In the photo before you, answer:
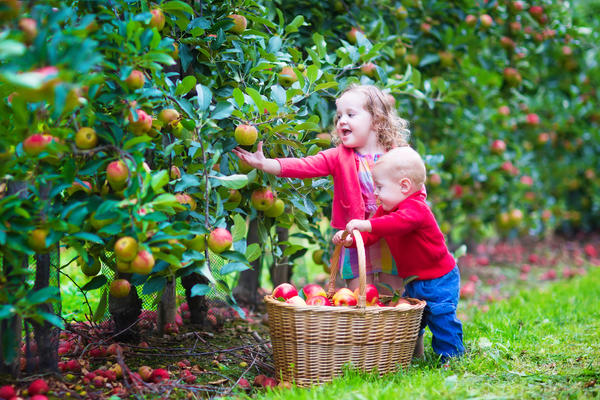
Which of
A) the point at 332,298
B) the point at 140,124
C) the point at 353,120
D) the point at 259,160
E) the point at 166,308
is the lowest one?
the point at 166,308

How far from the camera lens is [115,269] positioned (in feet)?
Result: 7.75

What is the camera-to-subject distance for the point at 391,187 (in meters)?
2.42

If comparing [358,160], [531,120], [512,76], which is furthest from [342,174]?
[531,120]

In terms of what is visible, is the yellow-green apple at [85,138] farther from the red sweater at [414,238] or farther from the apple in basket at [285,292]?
the red sweater at [414,238]

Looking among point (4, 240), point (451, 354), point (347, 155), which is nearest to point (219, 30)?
point (347, 155)

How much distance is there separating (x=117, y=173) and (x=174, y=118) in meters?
0.41

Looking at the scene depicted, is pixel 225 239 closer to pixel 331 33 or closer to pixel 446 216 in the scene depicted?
pixel 331 33

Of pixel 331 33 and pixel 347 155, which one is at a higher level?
pixel 331 33

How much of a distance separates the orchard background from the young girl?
118 mm

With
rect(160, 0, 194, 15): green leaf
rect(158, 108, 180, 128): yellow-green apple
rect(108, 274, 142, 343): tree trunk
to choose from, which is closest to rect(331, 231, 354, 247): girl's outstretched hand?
rect(158, 108, 180, 128): yellow-green apple

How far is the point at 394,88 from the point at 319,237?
2.81 feet

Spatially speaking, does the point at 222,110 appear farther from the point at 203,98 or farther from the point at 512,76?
the point at 512,76

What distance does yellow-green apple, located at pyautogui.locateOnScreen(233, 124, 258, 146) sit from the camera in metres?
2.26

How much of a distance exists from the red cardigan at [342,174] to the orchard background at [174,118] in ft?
0.33
